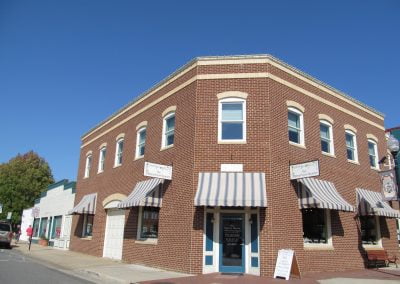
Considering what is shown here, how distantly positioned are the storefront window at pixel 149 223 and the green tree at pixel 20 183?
35.7 m

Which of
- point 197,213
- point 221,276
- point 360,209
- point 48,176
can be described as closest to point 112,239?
point 197,213

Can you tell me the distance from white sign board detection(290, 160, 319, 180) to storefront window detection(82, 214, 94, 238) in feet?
46.2

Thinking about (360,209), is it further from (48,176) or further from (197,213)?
(48,176)

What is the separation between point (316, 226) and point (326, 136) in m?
4.48

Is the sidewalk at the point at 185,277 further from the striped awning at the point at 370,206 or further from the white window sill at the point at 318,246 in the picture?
the striped awning at the point at 370,206

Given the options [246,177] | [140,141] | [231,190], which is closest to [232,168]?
[246,177]

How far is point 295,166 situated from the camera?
49.0 feet

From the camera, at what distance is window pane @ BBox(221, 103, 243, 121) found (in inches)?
609

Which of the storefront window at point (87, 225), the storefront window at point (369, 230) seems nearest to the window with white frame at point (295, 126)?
the storefront window at point (369, 230)

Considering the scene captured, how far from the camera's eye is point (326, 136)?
18.0 m

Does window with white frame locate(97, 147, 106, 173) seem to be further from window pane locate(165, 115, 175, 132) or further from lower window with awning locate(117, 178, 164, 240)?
window pane locate(165, 115, 175, 132)

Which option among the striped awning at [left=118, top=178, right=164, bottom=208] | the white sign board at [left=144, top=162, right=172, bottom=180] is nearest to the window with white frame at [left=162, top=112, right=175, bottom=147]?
the white sign board at [left=144, top=162, right=172, bottom=180]

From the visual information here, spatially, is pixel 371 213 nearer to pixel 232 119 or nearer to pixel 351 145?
pixel 351 145

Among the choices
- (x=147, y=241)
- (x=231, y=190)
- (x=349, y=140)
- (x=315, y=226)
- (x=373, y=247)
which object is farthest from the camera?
(x=349, y=140)
